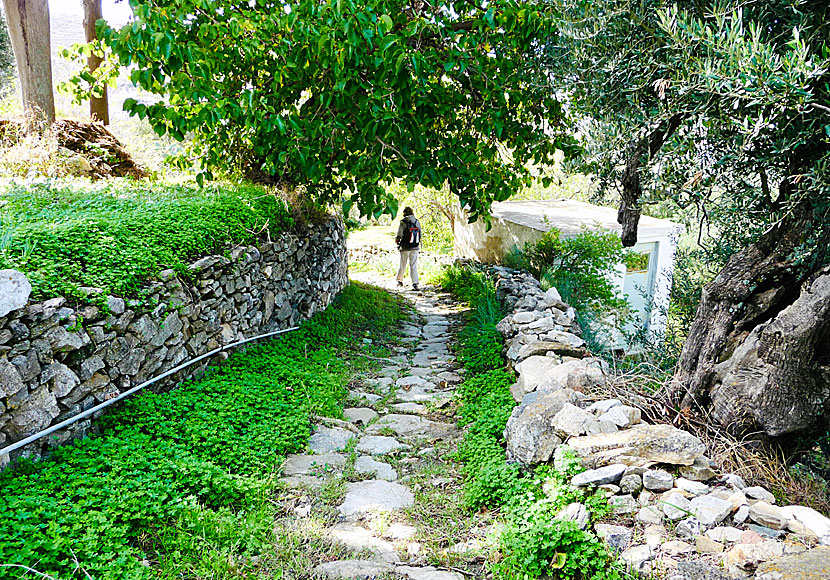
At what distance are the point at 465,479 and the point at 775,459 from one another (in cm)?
223

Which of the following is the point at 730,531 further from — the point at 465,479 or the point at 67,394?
the point at 67,394

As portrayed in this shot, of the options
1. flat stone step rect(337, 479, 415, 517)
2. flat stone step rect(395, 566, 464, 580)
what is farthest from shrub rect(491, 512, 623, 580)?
flat stone step rect(337, 479, 415, 517)

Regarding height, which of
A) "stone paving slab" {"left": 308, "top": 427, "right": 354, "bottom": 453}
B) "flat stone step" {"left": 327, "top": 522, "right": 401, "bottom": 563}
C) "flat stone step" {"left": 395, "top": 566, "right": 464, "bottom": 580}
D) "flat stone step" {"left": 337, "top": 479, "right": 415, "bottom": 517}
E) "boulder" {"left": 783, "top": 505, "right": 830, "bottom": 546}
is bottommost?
"stone paving slab" {"left": 308, "top": 427, "right": 354, "bottom": 453}

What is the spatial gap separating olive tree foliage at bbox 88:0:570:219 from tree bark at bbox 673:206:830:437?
2882mm

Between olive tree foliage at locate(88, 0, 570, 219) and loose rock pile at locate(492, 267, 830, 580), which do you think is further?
olive tree foliage at locate(88, 0, 570, 219)

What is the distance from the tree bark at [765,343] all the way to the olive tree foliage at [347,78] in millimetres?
2882

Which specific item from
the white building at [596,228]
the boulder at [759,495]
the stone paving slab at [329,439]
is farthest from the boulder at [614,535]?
the white building at [596,228]

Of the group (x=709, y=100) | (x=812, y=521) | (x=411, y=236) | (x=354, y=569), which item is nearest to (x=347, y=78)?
(x=709, y=100)

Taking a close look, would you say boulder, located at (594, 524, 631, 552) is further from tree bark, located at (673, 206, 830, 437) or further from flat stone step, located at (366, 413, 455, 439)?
flat stone step, located at (366, 413, 455, 439)

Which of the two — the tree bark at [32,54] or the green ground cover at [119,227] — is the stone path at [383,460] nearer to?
the green ground cover at [119,227]

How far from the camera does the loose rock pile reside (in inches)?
103

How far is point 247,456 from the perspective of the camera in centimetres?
448

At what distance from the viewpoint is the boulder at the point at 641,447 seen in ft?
11.5

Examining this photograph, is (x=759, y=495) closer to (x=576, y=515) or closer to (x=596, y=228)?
(x=576, y=515)
